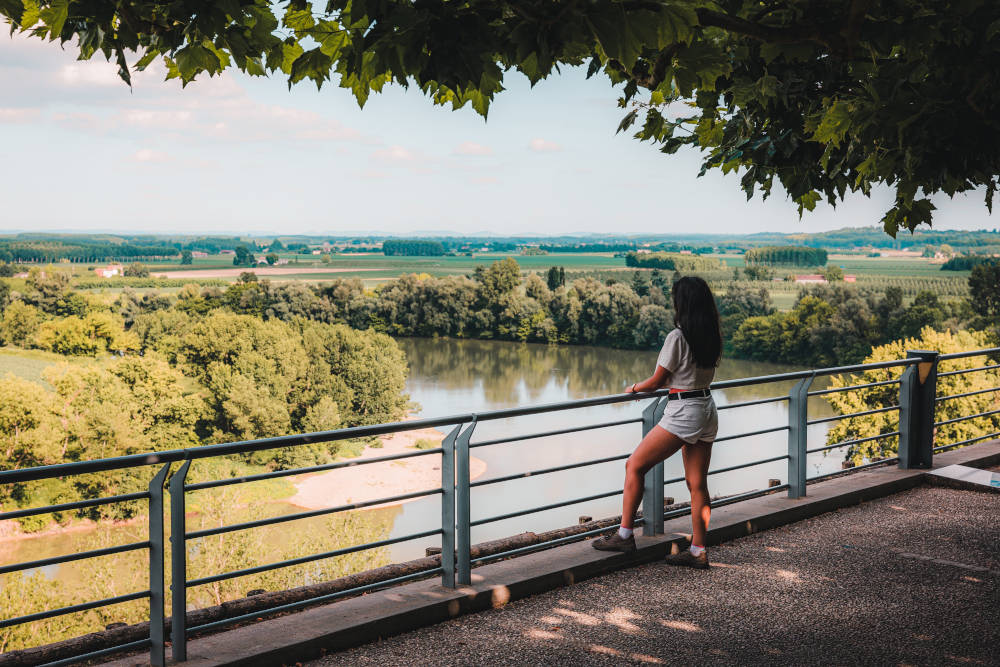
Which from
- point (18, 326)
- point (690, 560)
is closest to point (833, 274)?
point (18, 326)

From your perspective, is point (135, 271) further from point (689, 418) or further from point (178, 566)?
point (178, 566)

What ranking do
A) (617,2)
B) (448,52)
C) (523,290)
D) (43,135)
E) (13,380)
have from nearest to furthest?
(617,2) < (448,52) < (13,380) < (523,290) < (43,135)

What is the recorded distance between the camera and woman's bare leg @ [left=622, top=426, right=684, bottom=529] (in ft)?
14.9

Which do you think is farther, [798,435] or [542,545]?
[798,435]

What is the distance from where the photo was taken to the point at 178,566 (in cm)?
340

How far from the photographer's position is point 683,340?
447 centimetres

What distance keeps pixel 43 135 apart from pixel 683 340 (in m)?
138

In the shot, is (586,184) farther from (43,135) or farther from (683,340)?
(683,340)

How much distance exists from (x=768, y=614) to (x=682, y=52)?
2.70 metres

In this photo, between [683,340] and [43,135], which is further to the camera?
[43,135]

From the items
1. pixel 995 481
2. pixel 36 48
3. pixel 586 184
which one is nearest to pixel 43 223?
pixel 36 48

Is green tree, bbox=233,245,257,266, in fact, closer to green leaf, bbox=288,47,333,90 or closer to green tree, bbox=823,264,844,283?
green tree, bbox=823,264,844,283

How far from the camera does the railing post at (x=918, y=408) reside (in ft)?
22.6

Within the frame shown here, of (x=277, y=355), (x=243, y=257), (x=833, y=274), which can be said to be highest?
(x=243, y=257)
